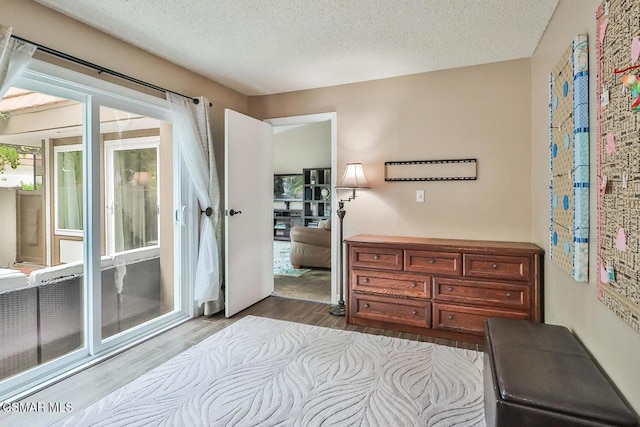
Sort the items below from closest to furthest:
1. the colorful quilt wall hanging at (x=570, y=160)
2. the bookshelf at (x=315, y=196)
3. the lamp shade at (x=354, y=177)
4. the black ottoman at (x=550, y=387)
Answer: the black ottoman at (x=550, y=387) → the colorful quilt wall hanging at (x=570, y=160) → the lamp shade at (x=354, y=177) → the bookshelf at (x=315, y=196)

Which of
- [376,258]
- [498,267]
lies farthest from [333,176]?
[498,267]

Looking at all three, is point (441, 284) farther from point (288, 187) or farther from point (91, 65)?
point (288, 187)

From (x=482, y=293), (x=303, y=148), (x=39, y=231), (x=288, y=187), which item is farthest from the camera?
(x=288, y=187)

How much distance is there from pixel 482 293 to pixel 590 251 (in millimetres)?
1223

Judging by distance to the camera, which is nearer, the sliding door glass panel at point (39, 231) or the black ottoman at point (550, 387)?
the black ottoman at point (550, 387)

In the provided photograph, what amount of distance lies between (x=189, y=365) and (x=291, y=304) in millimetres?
1522

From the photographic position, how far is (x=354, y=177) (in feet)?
10.8

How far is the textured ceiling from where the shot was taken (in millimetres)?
2127

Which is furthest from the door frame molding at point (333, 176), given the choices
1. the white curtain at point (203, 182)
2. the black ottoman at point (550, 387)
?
the black ottoman at point (550, 387)

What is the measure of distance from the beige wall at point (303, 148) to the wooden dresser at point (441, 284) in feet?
18.8

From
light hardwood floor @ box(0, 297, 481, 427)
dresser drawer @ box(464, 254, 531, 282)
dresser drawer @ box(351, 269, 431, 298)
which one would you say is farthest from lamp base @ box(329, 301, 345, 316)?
dresser drawer @ box(464, 254, 531, 282)

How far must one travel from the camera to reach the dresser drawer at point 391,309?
283 cm

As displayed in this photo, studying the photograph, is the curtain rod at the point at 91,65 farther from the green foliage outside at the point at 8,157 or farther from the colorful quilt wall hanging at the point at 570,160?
the colorful quilt wall hanging at the point at 570,160

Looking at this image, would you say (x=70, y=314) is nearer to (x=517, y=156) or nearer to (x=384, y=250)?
(x=384, y=250)
